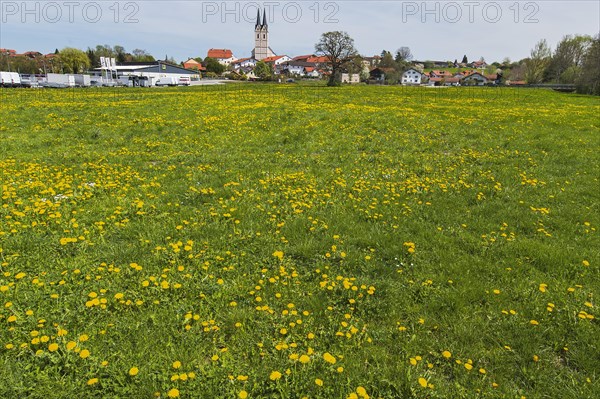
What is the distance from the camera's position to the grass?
3893mm

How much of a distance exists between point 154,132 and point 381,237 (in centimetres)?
1391

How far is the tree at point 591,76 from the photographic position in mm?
74125

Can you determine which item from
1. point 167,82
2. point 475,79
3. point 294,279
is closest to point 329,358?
point 294,279

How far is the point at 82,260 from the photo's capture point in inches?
228

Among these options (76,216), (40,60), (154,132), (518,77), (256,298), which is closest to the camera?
(256,298)

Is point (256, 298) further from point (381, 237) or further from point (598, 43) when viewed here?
point (598, 43)

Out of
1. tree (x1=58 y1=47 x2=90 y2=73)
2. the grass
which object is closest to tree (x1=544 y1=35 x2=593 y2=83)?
the grass

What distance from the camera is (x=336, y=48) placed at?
3435 inches

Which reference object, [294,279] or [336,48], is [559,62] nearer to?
[336,48]

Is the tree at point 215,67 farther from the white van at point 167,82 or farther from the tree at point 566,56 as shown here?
the tree at point 566,56

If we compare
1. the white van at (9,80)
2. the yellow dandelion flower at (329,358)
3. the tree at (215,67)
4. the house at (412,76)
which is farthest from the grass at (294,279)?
the house at (412,76)

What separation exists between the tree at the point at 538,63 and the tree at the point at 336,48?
7895 centimetres

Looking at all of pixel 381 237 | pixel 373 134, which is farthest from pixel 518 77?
pixel 381 237

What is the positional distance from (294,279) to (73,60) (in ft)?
508
